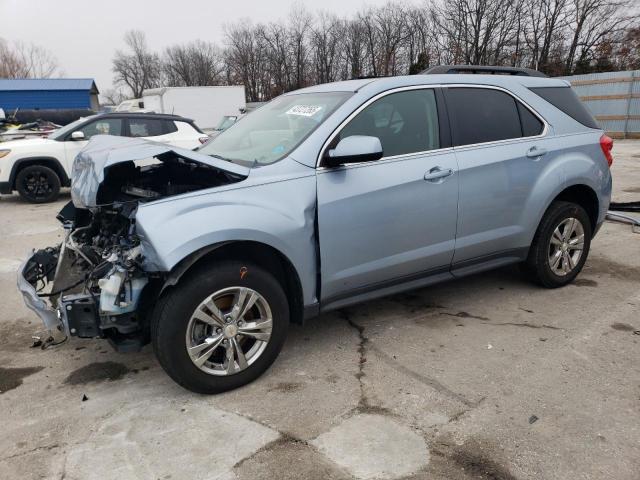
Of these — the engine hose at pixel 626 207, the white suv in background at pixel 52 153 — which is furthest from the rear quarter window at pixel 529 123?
the white suv in background at pixel 52 153

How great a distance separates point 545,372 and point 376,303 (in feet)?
5.03

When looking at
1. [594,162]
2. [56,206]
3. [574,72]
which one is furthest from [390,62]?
[594,162]

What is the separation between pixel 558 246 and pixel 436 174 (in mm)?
1656

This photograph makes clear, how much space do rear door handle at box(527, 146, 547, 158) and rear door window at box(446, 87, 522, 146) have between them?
0.50ft

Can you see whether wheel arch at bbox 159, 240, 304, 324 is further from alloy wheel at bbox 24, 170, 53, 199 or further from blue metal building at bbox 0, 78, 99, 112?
blue metal building at bbox 0, 78, 99, 112

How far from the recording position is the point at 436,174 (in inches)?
139

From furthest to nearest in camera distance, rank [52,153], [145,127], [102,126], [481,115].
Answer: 1. [145,127]
2. [102,126]
3. [52,153]
4. [481,115]

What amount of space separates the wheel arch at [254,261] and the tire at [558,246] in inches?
91.1

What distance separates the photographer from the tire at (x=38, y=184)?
927cm

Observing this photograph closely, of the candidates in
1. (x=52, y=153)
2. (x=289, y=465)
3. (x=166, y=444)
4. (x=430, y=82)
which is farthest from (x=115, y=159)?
(x=52, y=153)

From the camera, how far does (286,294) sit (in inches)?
129

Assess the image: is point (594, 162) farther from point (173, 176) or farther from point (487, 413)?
point (173, 176)

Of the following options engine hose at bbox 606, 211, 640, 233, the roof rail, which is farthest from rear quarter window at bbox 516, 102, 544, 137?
engine hose at bbox 606, 211, 640, 233

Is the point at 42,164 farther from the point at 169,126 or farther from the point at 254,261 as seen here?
the point at 254,261
